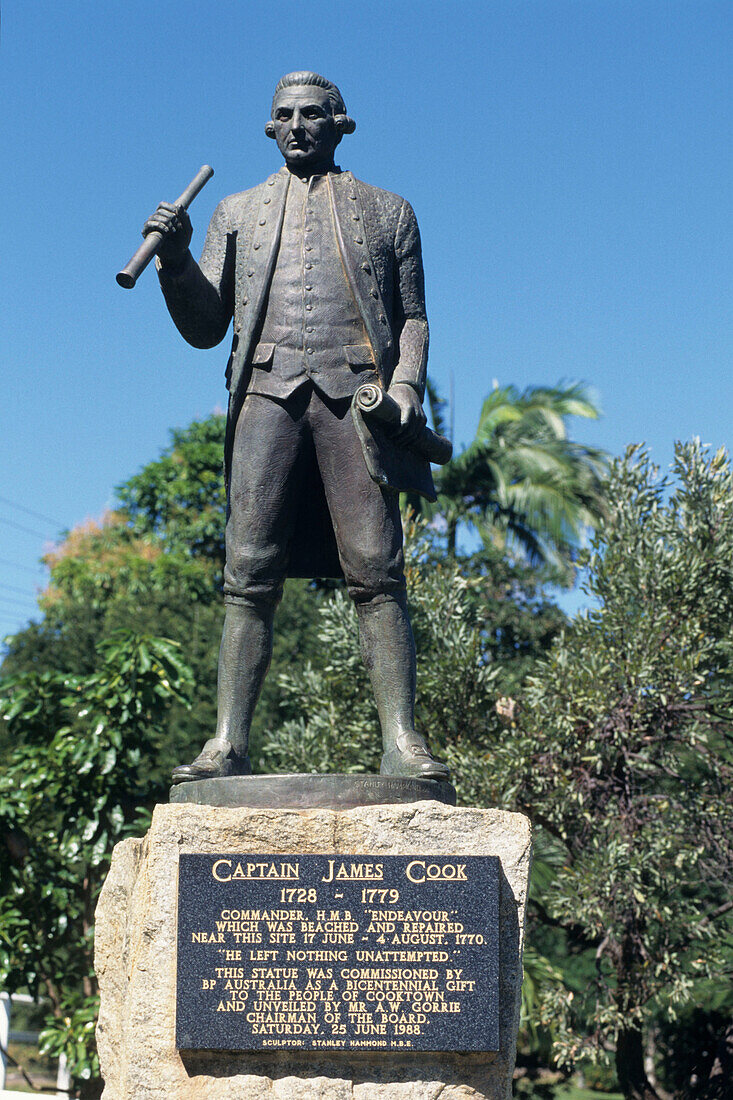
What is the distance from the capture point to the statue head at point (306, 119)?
15.7 feet

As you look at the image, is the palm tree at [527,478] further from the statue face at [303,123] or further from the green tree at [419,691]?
the statue face at [303,123]

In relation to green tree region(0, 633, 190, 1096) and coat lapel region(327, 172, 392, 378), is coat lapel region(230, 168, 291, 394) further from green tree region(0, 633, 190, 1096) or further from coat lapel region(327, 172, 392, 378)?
green tree region(0, 633, 190, 1096)

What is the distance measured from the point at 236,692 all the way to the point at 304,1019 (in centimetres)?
116

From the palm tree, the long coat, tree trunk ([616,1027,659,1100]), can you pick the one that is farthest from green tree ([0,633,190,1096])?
the palm tree

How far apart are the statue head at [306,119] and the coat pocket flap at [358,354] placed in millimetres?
765

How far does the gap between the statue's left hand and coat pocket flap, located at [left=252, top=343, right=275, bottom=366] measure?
1.48 feet

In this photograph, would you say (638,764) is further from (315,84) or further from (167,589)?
(167,589)

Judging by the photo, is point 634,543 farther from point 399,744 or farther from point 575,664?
point 399,744

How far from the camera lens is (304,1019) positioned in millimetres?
3840

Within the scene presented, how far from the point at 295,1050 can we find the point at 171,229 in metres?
2.68

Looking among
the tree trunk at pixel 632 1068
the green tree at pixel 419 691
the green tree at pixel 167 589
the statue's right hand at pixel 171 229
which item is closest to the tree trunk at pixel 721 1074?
the tree trunk at pixel 632 1068

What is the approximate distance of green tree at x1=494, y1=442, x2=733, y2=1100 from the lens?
9109 millimetres

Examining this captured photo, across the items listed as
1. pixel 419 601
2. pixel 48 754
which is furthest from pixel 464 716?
pixel 48 754

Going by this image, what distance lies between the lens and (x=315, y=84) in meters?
4.80
